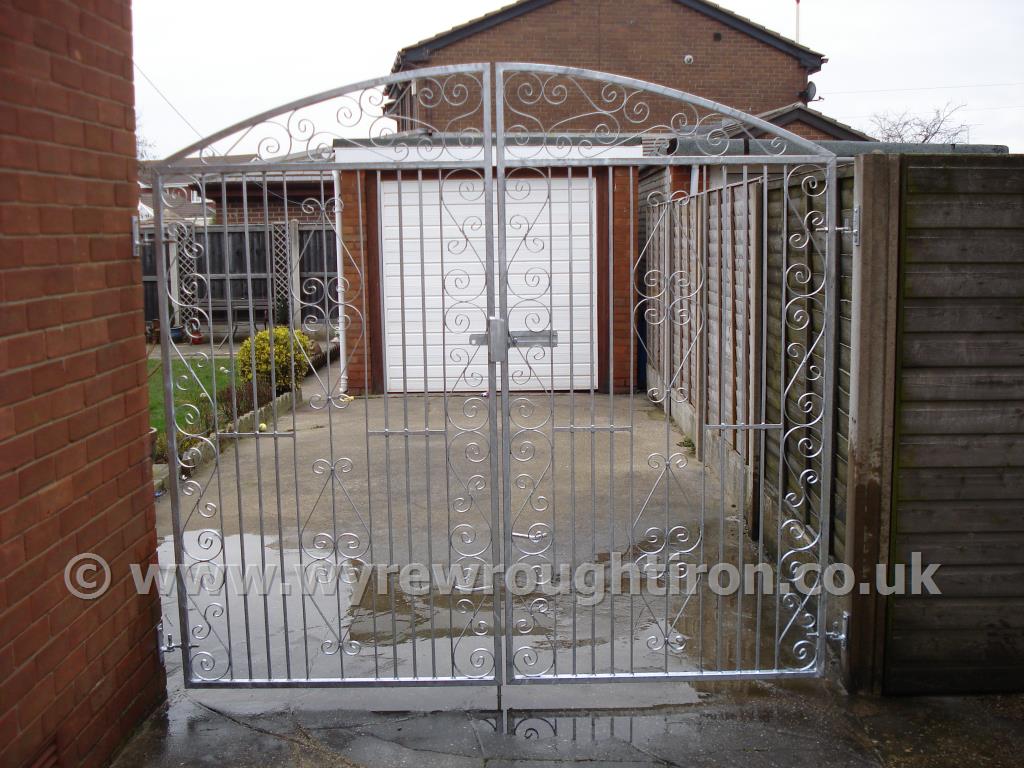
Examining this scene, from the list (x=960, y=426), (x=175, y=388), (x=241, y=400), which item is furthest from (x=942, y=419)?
(x=175, y=388)

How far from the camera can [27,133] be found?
3.14m

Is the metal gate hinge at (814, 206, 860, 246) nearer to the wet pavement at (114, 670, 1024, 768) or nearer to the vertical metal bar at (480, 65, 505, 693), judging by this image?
the vertical metal bar at (480, 65, 505, 693)

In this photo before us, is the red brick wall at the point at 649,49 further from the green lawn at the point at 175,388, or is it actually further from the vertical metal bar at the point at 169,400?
the vertical metal bar at the point at 169,400

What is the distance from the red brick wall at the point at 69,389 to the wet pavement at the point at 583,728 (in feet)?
1.21

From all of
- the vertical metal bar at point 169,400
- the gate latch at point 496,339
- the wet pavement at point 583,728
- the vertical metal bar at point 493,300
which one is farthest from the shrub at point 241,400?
the gate latch at point 496,339

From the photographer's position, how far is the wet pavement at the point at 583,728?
379 centimetres

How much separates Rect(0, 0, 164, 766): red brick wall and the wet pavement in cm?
37

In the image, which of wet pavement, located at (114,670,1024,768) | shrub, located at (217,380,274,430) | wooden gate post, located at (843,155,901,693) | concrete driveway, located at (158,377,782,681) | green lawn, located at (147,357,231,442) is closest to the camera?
wet pavement, located at (114,670,1024,768)

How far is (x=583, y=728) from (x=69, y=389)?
233 cm

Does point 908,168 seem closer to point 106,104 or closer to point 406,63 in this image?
point 106,104

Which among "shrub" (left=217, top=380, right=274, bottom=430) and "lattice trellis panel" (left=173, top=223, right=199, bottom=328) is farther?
"shrub" (left=217, top=380, right=274, bottom=430)

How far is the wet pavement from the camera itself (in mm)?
3793

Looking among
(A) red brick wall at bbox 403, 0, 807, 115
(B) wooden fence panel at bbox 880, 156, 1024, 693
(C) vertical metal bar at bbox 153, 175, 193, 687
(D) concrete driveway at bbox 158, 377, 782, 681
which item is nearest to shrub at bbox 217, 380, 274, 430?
(D) concrete driveway at bbox 158, 377, 782, 681

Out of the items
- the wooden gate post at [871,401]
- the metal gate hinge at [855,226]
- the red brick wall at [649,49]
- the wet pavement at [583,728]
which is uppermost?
the red brick wall at [649,49]
